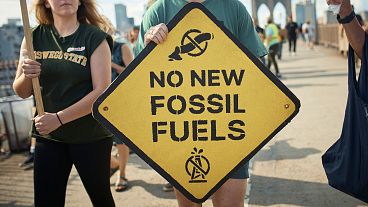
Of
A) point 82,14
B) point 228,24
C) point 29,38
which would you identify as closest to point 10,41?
point 82,14

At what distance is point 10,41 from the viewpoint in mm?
13820

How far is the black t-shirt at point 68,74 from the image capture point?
2.40 m

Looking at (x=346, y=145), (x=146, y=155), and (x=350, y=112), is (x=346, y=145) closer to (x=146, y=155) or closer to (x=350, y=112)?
(x=350, y=112)

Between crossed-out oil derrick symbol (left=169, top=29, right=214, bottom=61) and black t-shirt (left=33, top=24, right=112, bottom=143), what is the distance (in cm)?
79

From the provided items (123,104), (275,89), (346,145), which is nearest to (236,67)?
(275,89)

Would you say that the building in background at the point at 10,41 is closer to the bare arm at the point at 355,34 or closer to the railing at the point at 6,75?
the railing at the point at 6,75

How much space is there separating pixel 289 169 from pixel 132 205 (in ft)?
5.88

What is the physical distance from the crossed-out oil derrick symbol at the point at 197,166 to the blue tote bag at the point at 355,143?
92cm

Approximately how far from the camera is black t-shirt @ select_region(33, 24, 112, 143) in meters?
2.40

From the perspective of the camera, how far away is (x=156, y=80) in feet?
5.97

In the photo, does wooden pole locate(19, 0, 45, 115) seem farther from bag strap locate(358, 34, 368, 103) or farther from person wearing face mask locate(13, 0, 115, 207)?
bag strap locate(358, 34, 368, 103)

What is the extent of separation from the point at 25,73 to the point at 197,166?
107cm

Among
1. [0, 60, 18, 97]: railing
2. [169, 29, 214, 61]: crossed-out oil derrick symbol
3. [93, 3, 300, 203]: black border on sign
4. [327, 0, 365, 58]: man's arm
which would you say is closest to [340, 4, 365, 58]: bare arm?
[327, 0, 365, 58]: man's arm

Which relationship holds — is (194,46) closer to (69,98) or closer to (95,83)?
(95,83)
